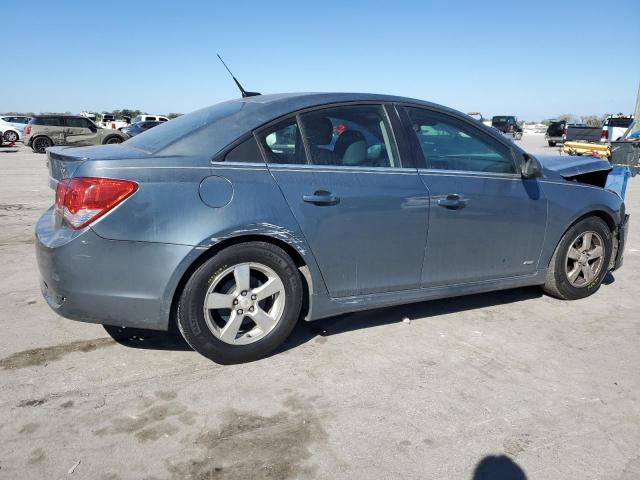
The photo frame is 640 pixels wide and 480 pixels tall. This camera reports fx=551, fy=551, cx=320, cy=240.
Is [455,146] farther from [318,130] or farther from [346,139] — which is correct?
[318,130]

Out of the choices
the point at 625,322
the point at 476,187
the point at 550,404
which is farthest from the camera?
the point at 625,322

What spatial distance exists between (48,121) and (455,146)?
2316cm

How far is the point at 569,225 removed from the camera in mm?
4410

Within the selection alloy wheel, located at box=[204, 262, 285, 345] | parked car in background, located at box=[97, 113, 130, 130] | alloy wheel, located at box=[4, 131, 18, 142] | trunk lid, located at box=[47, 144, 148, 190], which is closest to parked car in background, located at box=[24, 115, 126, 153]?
alloy wheel, located at box=[4, 131, 18, 142]

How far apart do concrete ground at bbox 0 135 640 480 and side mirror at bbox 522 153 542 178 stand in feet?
3.61

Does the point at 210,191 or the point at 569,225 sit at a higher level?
the point at 210,191

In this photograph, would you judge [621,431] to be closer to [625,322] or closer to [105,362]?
[625,322]

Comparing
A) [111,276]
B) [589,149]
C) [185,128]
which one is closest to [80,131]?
[589,149]

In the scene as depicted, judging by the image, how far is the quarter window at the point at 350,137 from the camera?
348cm

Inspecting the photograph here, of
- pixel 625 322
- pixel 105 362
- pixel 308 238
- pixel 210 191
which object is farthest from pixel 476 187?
pixel 105 362

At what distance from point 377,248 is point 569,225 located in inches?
72.6

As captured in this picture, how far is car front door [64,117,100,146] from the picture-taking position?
2320 centimetres

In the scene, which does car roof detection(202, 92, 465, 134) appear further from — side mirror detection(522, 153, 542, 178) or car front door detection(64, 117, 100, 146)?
car front door detection(64, 117, 100, 146)

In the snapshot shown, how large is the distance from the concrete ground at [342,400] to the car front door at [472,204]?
1.57ft
